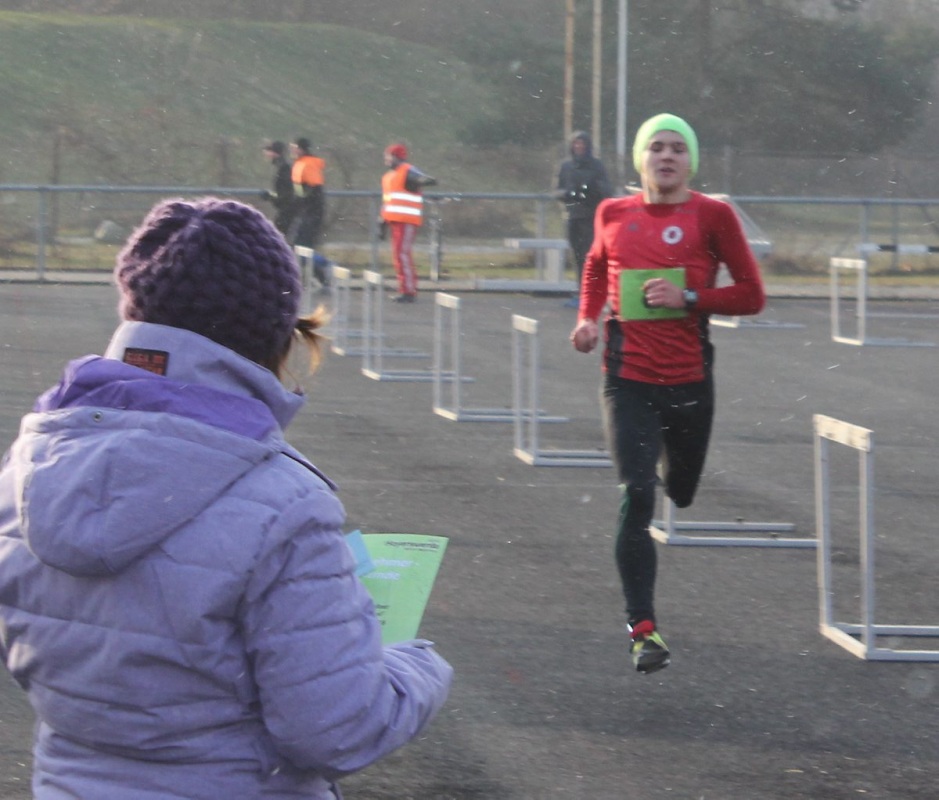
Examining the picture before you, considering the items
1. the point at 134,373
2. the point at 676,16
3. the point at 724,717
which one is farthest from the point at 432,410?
the point at 676,16

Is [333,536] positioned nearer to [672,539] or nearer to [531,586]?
[531,586]

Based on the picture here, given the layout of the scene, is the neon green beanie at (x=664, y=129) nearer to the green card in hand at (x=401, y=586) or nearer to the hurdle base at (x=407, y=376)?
the green card in hand at (x=401, y=586)

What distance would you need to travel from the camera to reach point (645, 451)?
5633 mm

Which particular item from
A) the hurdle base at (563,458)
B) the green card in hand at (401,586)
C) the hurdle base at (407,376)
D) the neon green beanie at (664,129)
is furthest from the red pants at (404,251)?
the green card in hand at (401,586)


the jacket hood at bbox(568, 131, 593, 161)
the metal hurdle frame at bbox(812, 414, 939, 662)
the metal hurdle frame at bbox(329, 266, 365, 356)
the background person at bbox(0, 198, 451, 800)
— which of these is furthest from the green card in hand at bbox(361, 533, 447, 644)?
the jacket hood at bbox(568, 131, 593, 161)

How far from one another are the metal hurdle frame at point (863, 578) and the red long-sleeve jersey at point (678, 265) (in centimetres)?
56

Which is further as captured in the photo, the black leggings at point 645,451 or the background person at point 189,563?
the black leggings at point 645,451

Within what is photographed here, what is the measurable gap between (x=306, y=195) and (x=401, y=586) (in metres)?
20.6

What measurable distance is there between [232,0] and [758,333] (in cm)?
6573

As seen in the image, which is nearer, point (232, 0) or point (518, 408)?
point (518, 408)

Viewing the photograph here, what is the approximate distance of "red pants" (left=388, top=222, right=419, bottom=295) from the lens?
21281mm

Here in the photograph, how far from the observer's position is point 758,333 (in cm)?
1909

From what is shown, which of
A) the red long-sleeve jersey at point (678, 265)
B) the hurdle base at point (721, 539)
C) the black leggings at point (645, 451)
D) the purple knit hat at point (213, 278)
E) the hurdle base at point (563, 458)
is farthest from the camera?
the hurdle base at point (563, 458)

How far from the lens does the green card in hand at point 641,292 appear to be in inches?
227
